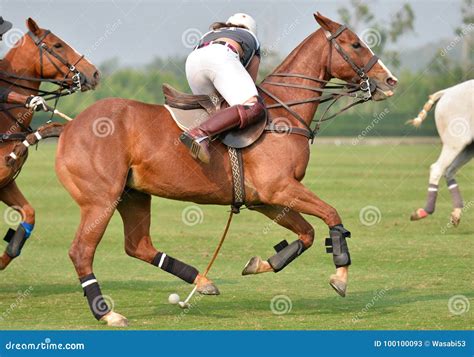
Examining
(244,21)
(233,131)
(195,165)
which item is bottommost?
(195,165)

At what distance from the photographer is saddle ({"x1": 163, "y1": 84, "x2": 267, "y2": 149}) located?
977 cm

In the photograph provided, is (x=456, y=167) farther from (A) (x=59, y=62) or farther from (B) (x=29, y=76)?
(B) (x=29, y=76)

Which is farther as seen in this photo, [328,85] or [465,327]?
[328,85]

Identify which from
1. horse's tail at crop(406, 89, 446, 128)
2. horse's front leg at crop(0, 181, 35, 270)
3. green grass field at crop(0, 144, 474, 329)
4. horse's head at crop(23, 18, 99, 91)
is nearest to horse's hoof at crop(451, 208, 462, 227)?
green grass field at crop(0, 144, 474, 329)

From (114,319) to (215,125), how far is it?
1843 millimetres

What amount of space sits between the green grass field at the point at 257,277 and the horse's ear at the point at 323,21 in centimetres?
261

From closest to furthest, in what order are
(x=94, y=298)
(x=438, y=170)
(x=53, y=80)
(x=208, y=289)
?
(x=94, y=298) < (x=208, y=289) < (x=53, y=80) < (x=438, y=170)

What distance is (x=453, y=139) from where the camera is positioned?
16953 millimetres

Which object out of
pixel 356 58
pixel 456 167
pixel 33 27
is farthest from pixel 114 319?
pixel 456 167

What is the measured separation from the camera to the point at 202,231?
1805 centimetres

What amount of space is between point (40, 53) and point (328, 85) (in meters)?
3.12

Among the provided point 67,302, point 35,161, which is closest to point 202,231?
point 67,302

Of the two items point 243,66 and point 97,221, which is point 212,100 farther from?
point 97,221

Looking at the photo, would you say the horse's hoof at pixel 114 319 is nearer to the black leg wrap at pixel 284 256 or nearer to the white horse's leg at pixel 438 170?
the black leg wrap at pixel 284 256
